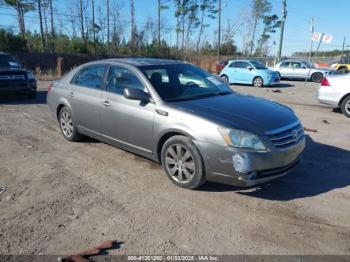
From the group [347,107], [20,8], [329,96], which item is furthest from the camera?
[20,8]

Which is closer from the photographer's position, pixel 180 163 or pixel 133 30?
pixel 180 163

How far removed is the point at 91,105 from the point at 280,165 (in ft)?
10.8

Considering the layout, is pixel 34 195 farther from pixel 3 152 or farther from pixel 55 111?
pixel 55 111

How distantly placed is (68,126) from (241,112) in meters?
3.71

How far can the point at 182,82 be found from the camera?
5.40m

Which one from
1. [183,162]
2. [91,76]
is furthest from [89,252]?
[91,76]

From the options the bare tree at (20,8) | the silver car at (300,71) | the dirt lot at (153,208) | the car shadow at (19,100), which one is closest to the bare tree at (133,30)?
the bare tree at (20,8)

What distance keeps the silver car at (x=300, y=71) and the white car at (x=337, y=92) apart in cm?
1312

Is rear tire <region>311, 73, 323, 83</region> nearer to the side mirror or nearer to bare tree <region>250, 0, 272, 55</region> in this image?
the side mirror

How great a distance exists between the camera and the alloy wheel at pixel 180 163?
4488 mm

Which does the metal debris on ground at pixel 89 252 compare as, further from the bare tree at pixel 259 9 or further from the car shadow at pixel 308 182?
the bare tree at pixel 259 9

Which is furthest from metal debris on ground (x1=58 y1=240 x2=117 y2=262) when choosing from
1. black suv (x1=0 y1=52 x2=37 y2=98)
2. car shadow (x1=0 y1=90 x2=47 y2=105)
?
black suv (x1=0 y1=52 x2=37 y2=98)

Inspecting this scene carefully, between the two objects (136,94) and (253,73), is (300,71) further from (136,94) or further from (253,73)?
(136,94)

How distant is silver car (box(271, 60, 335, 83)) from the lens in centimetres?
2291
